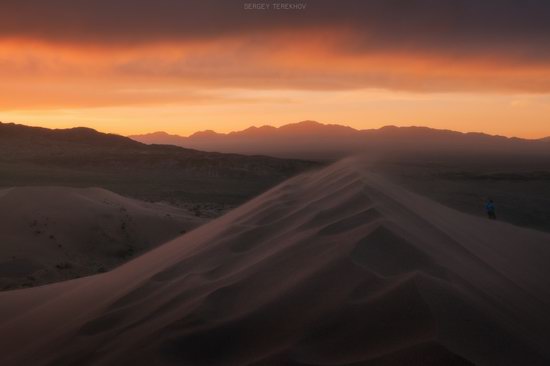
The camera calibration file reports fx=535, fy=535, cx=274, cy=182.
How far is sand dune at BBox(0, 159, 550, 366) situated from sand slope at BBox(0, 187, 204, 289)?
4.59 m

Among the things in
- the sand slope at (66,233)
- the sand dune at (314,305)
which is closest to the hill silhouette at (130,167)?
the sand slope at (66,233)

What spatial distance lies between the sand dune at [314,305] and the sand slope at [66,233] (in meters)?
4.59

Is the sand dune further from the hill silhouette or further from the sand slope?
the hill silhouette

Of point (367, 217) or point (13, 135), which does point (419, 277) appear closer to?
point (367, 217)

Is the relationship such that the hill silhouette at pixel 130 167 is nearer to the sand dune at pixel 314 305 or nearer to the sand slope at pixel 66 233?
the sand slope at pixel 66 233

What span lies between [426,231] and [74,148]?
66040 millimetres

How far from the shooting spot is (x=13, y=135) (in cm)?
7100

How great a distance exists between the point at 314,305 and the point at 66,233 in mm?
10296

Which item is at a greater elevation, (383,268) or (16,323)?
(383,268)

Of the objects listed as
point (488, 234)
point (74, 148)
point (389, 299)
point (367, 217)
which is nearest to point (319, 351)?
point (389, 299)

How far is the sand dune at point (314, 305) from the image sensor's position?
8.29ft

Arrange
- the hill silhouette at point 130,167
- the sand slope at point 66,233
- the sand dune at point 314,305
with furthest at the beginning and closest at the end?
the hill silhouette at point 130,167 < the sand slope at point 66,233 < the sand dune at point 314,305

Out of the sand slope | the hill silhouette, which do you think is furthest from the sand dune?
the hill silhouette

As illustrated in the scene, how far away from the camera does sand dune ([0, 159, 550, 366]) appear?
253 cm
